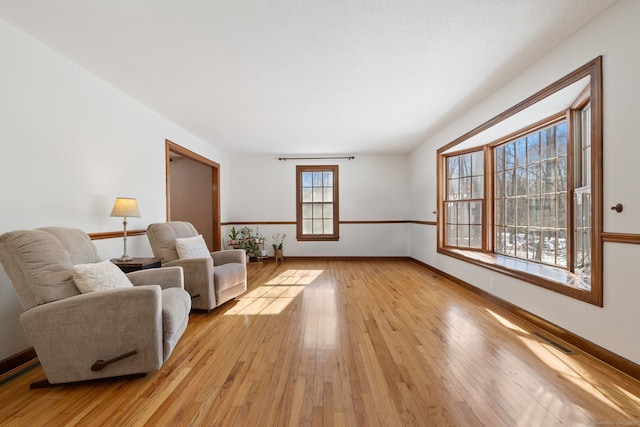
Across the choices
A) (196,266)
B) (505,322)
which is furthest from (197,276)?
(505,322)

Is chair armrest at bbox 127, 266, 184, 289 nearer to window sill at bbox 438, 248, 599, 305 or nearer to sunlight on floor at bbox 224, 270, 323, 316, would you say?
sunlight on floor at bbox 224, 270, 323, 316

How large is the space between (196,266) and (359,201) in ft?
13.7

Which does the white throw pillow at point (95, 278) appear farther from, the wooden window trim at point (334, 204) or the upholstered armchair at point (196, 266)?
the wooden window trim at point (334, 204)

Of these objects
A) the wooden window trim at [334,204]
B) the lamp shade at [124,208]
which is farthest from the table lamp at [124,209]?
the wooden window trim at [334,204]

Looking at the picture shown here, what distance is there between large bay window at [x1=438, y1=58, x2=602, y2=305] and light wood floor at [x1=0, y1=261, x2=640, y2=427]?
723mm

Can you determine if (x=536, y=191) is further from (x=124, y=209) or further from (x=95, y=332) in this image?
(x=124, y=209)

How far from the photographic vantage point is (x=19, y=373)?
6.45 ft

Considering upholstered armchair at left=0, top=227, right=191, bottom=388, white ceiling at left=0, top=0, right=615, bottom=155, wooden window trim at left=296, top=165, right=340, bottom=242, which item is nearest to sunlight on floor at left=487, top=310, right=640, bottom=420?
white ceiling at left=0, top=0, right=615, bottom=155

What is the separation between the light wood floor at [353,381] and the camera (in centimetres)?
149

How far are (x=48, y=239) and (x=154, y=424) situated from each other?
1338 millimetres

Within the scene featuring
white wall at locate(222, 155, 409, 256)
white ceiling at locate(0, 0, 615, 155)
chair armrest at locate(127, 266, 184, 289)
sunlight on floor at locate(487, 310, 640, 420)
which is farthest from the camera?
white wall at locate(222, 155, 409, 256)

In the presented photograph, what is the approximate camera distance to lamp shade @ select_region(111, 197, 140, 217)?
8.97 feet

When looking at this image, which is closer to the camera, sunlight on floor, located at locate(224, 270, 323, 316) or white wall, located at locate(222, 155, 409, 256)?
sunlight on floor, located at locate(224, 270, 323, 316)

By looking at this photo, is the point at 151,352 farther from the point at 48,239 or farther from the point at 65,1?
the point at 65,1
